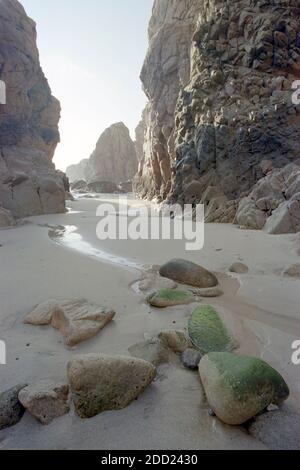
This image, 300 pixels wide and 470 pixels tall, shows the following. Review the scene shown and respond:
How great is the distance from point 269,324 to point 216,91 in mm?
14476

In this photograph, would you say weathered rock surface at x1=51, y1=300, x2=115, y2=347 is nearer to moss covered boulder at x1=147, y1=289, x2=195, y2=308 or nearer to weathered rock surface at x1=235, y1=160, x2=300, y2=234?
moss covered boulder at x1=147, y1=289, x2=195, y2=308

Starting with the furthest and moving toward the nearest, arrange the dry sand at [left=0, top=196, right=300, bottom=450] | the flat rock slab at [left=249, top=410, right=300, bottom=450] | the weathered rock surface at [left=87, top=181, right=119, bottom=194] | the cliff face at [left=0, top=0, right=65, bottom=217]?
1. the weathered rock surface at [left=87, top=181, right=119, bottom=194]
2. the cliff face at [left=0, top=0, right=65, bottom=217]
3. the dry sand at [left=0, top=196, right=300, bottom=450]
4. the flat rock slab at [left=249, top=410, right=300, bottom=450]

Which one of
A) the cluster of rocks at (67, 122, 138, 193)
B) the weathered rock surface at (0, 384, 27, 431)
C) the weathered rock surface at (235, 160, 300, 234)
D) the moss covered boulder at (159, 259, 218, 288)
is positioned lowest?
the weathered rock surface at (0, 384, 27, 431)

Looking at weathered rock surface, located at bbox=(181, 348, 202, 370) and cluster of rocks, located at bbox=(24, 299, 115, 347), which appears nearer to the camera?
weathered rock surface, located at bbox=(181, 348, 202, 370)

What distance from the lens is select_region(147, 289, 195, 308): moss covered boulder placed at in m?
3.73

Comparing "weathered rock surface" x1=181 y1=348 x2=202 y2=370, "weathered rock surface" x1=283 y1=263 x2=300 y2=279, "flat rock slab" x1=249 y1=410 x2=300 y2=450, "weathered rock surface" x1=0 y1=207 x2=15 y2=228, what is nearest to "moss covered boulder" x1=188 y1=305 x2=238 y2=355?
"weathered rock surface" x1=181 y1=348 x2=202 y2=370

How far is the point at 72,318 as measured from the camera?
3135mm

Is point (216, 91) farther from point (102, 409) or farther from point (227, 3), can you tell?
point (102, 409)

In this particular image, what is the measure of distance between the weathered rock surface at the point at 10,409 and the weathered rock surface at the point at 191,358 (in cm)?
132

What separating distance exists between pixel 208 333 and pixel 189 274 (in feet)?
5.64

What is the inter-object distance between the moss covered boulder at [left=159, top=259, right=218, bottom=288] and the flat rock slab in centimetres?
256

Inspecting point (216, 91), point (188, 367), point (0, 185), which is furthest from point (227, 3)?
point (188, 367)

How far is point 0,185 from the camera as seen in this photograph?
49.5 ft

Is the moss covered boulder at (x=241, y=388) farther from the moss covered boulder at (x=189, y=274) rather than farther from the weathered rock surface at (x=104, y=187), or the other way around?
the weathered rock surface at (x=104, y=187)
